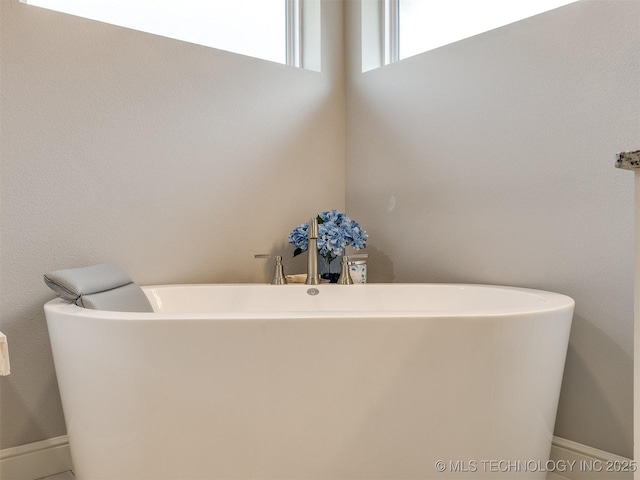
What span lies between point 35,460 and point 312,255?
1.30 metres

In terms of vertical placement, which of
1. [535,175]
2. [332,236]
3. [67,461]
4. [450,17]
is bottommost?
[67,461]

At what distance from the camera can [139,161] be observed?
2.09m

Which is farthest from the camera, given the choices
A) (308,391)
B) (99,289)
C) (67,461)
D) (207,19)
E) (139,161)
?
(207,19)

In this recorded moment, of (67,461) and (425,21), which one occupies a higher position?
(425,21)

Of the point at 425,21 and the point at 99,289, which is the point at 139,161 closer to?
the point at 99,289

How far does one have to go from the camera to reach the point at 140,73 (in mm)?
2092

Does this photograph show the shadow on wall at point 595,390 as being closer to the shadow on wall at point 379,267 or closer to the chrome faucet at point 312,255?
the shadow on wall at point 379,267

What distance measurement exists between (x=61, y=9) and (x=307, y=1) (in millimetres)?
1261

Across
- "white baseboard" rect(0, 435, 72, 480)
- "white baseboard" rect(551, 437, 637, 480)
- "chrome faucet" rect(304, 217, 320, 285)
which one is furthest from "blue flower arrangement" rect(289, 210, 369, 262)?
"white baseboard" rect(0, 435, 72, 480)

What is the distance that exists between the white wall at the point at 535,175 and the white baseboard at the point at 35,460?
5.16 feet

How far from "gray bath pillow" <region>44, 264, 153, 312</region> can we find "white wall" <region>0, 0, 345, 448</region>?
0.87ft

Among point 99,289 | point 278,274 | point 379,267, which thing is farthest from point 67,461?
point 379,267

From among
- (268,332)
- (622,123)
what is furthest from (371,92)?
(268,332)

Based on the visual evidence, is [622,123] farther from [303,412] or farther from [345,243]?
[303,412]
